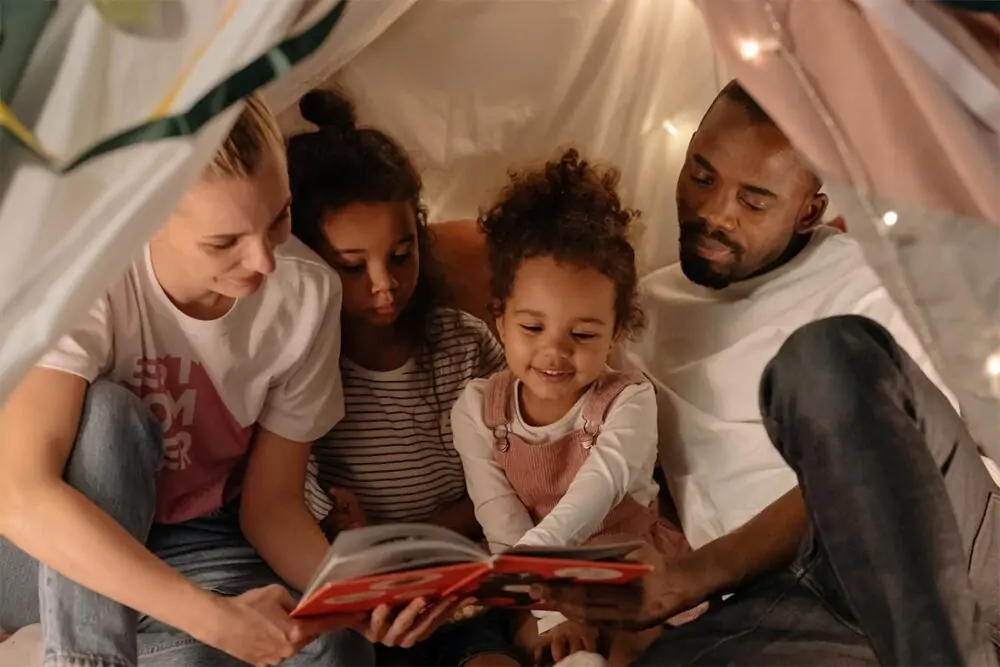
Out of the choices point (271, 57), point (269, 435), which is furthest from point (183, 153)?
point (269, 435)

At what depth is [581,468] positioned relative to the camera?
0.88 meters

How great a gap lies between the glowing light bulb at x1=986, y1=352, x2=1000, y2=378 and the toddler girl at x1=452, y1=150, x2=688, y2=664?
1.13 feet

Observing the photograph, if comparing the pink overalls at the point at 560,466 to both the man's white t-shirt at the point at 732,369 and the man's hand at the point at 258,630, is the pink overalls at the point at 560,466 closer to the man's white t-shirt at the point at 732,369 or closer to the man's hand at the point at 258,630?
the man's white t-shirt at the point at 732,369

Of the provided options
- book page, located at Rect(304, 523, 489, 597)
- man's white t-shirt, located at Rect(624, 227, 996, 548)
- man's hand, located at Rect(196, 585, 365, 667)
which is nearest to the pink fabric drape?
man's white t-shirt, located at Rect(624, 227, 996, 548)

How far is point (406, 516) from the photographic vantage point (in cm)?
95

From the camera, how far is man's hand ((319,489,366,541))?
917 millimetres

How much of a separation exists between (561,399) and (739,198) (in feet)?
0.84

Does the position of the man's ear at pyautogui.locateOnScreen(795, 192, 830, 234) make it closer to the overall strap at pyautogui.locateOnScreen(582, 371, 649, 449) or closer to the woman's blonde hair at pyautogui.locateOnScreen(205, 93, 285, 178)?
the overall strap at pyautogui.locateOnScreen(582, 371, 649, 449)

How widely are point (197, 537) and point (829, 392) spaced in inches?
21.7

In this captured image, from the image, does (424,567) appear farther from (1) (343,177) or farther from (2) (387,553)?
(1) (343,177)

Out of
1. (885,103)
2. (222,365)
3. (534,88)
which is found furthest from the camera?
(534,88)

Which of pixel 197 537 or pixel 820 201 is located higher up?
pixel 820 201

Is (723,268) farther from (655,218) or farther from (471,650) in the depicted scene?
(471,650)

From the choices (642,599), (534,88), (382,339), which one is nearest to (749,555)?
(642,599)
